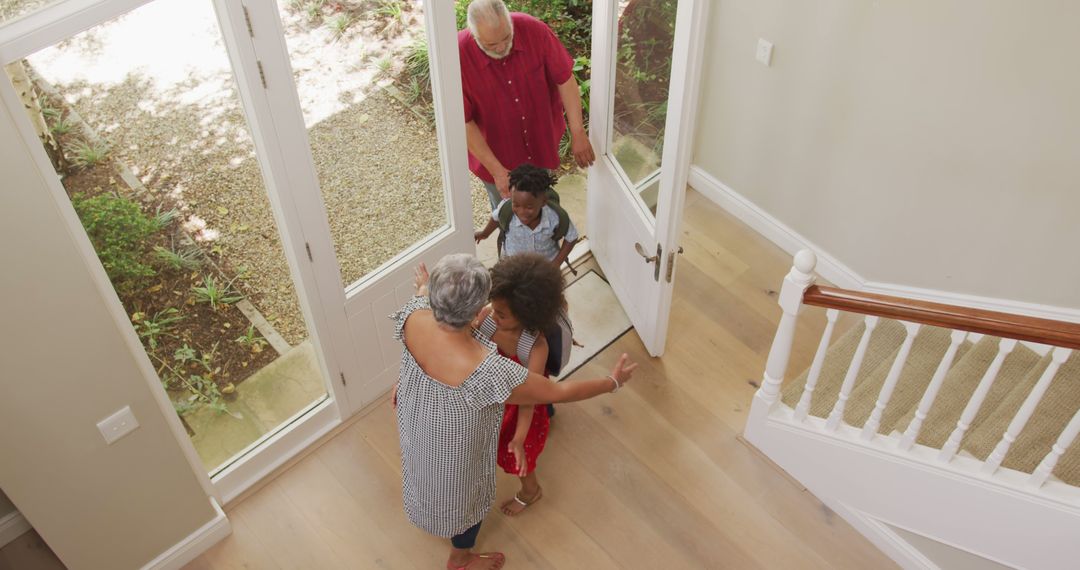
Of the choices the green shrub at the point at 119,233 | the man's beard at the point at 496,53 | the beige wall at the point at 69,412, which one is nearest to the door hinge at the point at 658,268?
the man's beard at the point at 496,53

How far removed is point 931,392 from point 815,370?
429 millimetres

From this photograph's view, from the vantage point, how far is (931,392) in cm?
278

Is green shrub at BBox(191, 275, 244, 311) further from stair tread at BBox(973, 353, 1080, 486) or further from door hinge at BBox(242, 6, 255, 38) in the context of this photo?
stair tread at BBox(973, 353, 1080, 486)

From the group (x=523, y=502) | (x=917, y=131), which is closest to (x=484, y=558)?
(x=523, y=502)

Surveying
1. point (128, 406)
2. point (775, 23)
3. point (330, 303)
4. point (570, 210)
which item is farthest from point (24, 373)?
point (775, 23)

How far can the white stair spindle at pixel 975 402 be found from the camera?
2.52 m

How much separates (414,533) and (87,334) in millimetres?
1432

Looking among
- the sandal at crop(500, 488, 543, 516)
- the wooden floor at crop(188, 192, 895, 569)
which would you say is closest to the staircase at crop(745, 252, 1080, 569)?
the wooden floor at crop(188, 192, 895, 569)

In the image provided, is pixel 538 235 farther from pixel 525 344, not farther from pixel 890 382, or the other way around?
pixel 890 382

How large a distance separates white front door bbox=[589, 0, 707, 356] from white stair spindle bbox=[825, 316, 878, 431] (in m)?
0.82

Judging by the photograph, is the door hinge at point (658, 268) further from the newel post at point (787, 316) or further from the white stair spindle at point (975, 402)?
the white stair spindle at point (975, 402)

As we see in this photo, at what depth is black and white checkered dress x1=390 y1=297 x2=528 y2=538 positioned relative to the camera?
8.21 feet

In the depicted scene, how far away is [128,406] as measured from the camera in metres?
2.74

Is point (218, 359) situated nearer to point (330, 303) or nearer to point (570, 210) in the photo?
point (330, 303)
